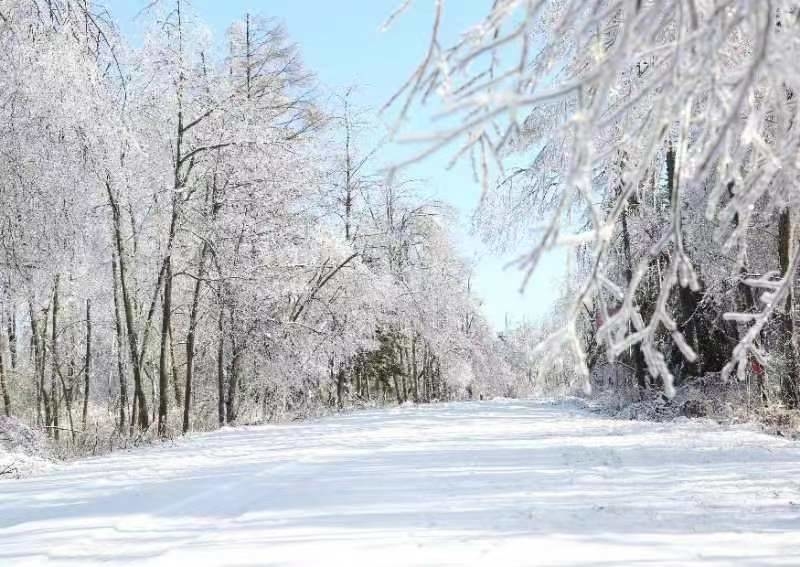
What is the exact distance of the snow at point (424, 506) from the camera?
3.65 m

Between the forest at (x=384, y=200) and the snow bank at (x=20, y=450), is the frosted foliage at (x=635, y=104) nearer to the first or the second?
Answer: the forest at (x=384, y=200)

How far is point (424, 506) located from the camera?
15.8ft

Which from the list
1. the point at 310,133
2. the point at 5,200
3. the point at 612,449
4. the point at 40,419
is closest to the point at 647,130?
the point at 612,449

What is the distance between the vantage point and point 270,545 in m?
3.81

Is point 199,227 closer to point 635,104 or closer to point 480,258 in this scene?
point 480,258

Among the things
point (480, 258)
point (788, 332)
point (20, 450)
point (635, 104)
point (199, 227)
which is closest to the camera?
point (635, 104)

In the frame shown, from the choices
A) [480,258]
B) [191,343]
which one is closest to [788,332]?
[480,258]

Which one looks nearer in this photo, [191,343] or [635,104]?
[635,104]

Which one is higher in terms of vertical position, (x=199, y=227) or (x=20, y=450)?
(x=199, y=227)

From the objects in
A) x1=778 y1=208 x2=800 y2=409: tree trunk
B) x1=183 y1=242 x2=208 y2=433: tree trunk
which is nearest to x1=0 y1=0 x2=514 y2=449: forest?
x1=183 y1=242 x2=208 y2=433: tree trunk

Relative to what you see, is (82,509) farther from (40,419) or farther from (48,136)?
(40,419)

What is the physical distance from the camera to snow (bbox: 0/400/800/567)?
12.0 ft

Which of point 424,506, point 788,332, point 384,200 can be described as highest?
point 384,200

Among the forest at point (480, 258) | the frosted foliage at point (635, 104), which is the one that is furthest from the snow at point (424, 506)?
the frosted foliage at point (635, 104)
